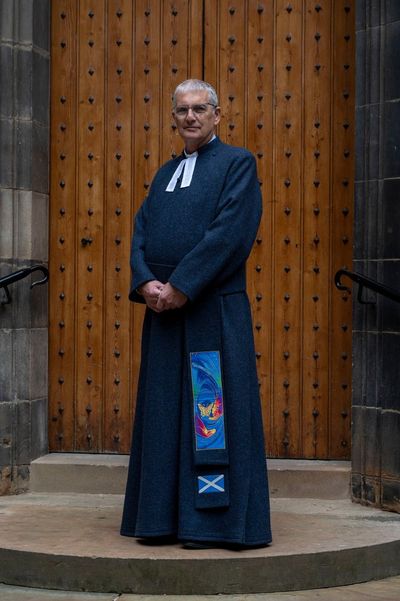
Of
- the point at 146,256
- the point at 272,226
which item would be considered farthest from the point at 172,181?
the point at 272,226

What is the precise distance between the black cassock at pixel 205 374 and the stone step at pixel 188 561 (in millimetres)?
132

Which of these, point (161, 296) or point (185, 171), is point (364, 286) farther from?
point (161, 296)

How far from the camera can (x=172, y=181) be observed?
5824mm

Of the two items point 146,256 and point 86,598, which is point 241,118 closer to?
point 146,256

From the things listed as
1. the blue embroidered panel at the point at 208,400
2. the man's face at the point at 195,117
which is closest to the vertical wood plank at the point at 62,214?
the man's face at the point at 195,117

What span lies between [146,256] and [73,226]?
1.72 m

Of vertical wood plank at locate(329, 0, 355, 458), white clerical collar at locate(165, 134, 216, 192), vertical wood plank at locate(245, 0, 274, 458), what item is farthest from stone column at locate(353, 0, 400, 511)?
white clerical collar at locate(165, 134, 216, 192)

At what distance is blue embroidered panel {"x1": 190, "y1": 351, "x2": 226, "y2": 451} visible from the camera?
5609 mm

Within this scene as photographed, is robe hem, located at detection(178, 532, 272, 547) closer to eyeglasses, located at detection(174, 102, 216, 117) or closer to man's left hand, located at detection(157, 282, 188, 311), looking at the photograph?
man's left hand, located at detection(157, 282, 188, 311)

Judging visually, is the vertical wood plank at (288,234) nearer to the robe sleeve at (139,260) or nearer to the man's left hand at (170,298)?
the robe sleeve at (139,260)

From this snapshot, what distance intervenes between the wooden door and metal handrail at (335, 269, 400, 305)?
38 centimetres

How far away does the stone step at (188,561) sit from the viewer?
5.49 metres

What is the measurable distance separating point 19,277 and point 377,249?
1882 millimetres

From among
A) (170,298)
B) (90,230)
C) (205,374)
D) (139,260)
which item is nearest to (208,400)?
(205,374)
